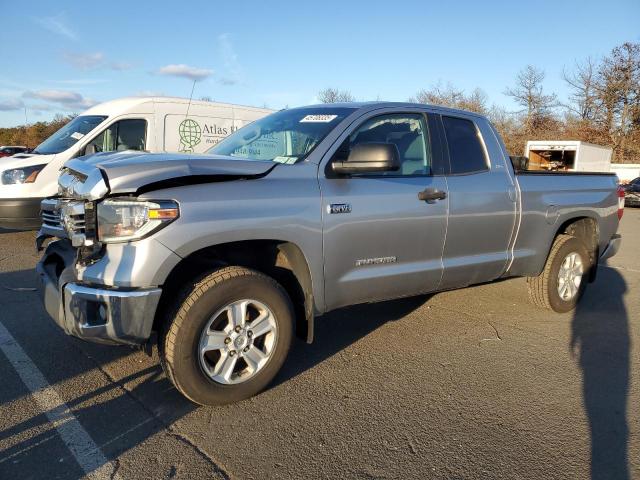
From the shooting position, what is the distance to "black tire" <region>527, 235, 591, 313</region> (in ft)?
16.8

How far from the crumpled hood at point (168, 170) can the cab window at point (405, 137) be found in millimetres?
980

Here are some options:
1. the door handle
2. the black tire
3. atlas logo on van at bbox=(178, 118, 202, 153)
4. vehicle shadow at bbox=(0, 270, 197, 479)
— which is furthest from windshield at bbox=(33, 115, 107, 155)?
the black tire

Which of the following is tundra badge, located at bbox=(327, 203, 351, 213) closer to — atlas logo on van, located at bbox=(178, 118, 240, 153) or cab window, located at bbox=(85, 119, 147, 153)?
cab window, located at bbox=(85, 119, 147, 153)

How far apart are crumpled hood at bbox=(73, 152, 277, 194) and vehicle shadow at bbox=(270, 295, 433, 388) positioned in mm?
1439

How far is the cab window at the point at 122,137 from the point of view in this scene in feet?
27.5

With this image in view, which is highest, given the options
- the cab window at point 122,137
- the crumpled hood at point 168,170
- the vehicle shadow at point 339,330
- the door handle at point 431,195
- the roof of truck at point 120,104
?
the roof of truck at point 120,104

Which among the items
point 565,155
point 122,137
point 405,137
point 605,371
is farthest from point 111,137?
point 565,155

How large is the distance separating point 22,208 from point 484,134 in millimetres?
6359

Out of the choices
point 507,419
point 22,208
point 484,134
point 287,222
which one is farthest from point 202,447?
point 22,208

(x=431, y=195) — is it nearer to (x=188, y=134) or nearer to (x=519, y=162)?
(x=519, y=162)

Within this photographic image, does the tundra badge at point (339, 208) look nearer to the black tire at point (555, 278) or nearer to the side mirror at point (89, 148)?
the black tire at point (555, 278)

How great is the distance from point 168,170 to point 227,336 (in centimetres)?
103

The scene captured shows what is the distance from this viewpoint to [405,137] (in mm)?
4098

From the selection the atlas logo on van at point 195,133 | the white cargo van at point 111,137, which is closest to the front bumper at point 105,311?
the white cargo van at point 111,137
